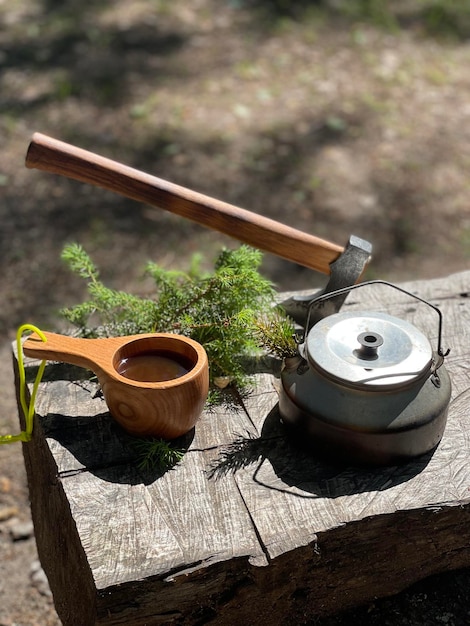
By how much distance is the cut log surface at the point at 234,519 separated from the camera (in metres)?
1.74

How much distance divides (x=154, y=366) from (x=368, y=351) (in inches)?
22.1

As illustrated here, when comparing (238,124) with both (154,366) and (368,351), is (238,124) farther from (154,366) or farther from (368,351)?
(368,351)

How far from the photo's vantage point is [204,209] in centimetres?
227

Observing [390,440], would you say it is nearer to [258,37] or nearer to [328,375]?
[328,375]

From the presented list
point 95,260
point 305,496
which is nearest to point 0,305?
point 95,260

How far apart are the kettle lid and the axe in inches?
12.7

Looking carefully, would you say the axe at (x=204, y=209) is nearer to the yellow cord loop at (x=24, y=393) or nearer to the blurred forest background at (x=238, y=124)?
the yellow cord loop at (x=24, y=393)

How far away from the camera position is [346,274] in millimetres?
2277

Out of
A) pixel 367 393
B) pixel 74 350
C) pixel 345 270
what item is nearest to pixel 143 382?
pixel 74 350

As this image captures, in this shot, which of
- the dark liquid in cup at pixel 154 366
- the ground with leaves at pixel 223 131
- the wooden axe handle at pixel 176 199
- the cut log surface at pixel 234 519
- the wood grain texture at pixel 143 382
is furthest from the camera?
the ground with leaves at pixel 223 131

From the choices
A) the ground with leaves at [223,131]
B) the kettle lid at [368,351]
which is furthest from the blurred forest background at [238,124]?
the kettle lid at [368,351]

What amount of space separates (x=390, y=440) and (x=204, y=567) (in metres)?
0.54

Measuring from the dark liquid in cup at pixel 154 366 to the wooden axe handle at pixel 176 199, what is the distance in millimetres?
481

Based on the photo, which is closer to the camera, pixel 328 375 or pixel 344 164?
pixel 328 375
